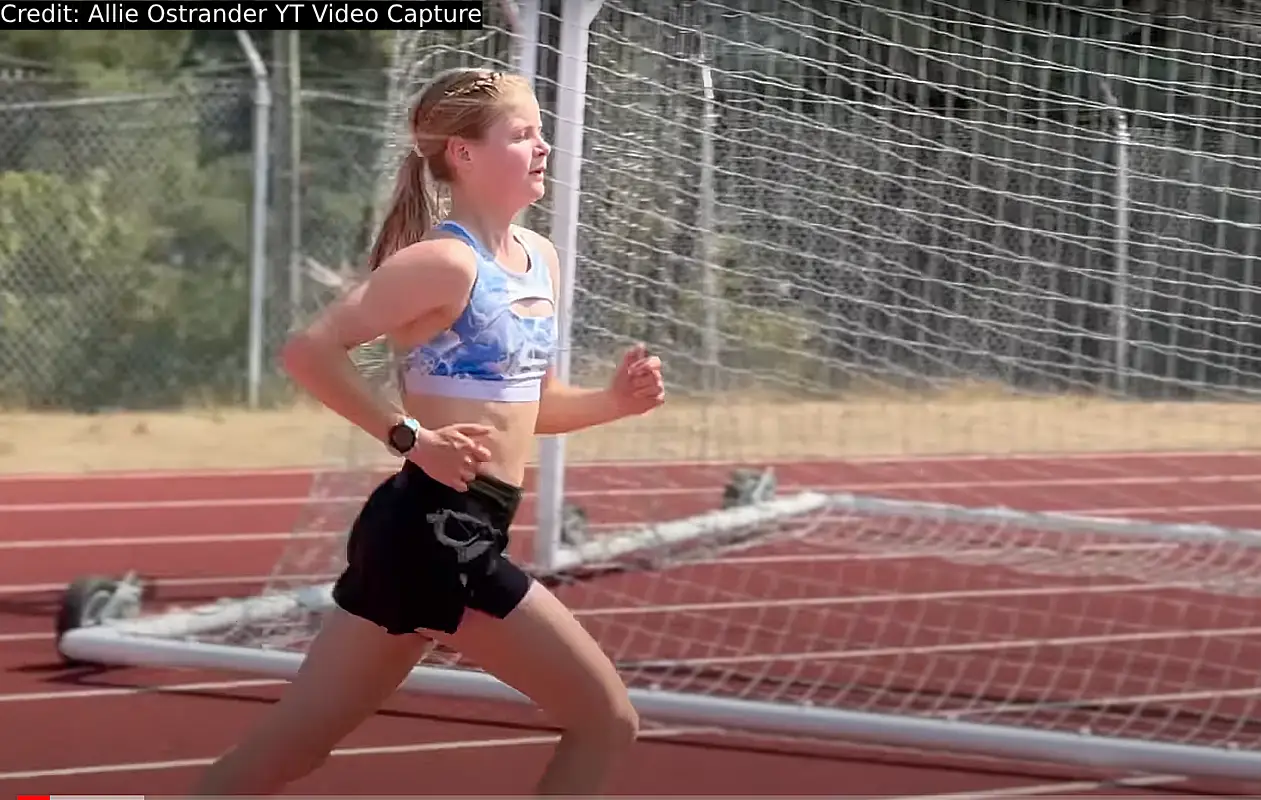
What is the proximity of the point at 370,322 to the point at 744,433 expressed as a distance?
469cm

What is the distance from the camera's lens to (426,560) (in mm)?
2840

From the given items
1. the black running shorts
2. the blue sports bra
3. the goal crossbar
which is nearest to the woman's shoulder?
the blue sports bra

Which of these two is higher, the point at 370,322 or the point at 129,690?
the point at 370,322

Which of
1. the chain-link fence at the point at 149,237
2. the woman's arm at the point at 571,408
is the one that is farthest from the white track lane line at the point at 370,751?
the chain-link fence at the point at 149,237

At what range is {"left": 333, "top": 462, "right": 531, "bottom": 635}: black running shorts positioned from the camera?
2842mm

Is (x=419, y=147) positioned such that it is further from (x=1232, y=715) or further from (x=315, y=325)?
(x=1232, y=715)

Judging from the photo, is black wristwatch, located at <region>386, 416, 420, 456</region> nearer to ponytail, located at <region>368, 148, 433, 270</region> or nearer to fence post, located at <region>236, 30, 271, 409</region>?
ponytail, located at <region>368, 148, 433, 270</region>

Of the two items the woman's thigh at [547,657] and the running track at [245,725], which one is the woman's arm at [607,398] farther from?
the running track at [245,725]

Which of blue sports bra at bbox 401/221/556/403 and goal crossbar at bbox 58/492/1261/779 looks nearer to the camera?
blue sports bra at bbox 401/221/556/403

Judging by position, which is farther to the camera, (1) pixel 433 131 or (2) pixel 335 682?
(1) pixel 433 131

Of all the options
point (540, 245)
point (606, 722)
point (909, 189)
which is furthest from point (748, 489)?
point (606, 722)

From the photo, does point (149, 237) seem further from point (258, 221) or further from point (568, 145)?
point (568, 145)

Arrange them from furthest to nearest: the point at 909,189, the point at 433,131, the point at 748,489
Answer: the point at 748,489, the point at 909,189, the point at 433,131

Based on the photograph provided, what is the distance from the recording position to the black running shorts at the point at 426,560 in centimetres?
284
